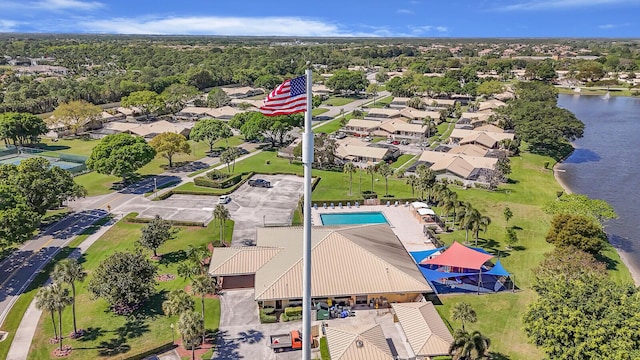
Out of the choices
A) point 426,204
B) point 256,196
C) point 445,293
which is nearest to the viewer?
point 445,293

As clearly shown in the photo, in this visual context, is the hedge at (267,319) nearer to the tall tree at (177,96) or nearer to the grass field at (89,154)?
the grass field at (89,154)

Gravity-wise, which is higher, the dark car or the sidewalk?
the dark car

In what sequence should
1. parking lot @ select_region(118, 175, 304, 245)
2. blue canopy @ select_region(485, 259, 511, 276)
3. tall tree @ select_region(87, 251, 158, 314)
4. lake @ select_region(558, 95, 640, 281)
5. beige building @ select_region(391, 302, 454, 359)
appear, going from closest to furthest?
beige building @ select_region(391, 302, 454, 359), tall tree @ select_region(87, 251, 158, 314), blue canopy @ select_region(485, 259, 511, 276), parking lot @ select_region(118, 175, 304, 245), lake @ select_region(558, 95, 640, 281)

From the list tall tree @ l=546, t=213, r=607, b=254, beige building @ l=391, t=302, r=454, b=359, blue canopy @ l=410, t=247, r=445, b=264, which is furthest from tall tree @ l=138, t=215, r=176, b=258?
tall tree @ l=546, t=213, r=607, b=254

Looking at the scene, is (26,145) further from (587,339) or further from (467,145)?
(587,339)

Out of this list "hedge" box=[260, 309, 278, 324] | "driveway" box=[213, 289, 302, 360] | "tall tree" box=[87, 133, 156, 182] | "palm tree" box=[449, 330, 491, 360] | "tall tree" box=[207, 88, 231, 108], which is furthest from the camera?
"tall tree" box=[207, 88, 231, 108]

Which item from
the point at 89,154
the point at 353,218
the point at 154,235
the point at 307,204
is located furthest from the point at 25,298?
the point at 89,154

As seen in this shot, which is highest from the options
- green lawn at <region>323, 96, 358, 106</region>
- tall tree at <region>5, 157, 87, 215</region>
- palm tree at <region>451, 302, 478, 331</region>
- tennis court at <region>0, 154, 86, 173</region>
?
green lawn at <region>323, 96, 358, 106</region>

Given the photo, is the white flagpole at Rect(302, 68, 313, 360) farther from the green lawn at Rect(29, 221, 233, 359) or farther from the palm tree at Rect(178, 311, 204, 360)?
the green lawn at Rect(29, 221, 233, 359)

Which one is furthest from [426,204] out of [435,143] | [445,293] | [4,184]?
[4,184]
